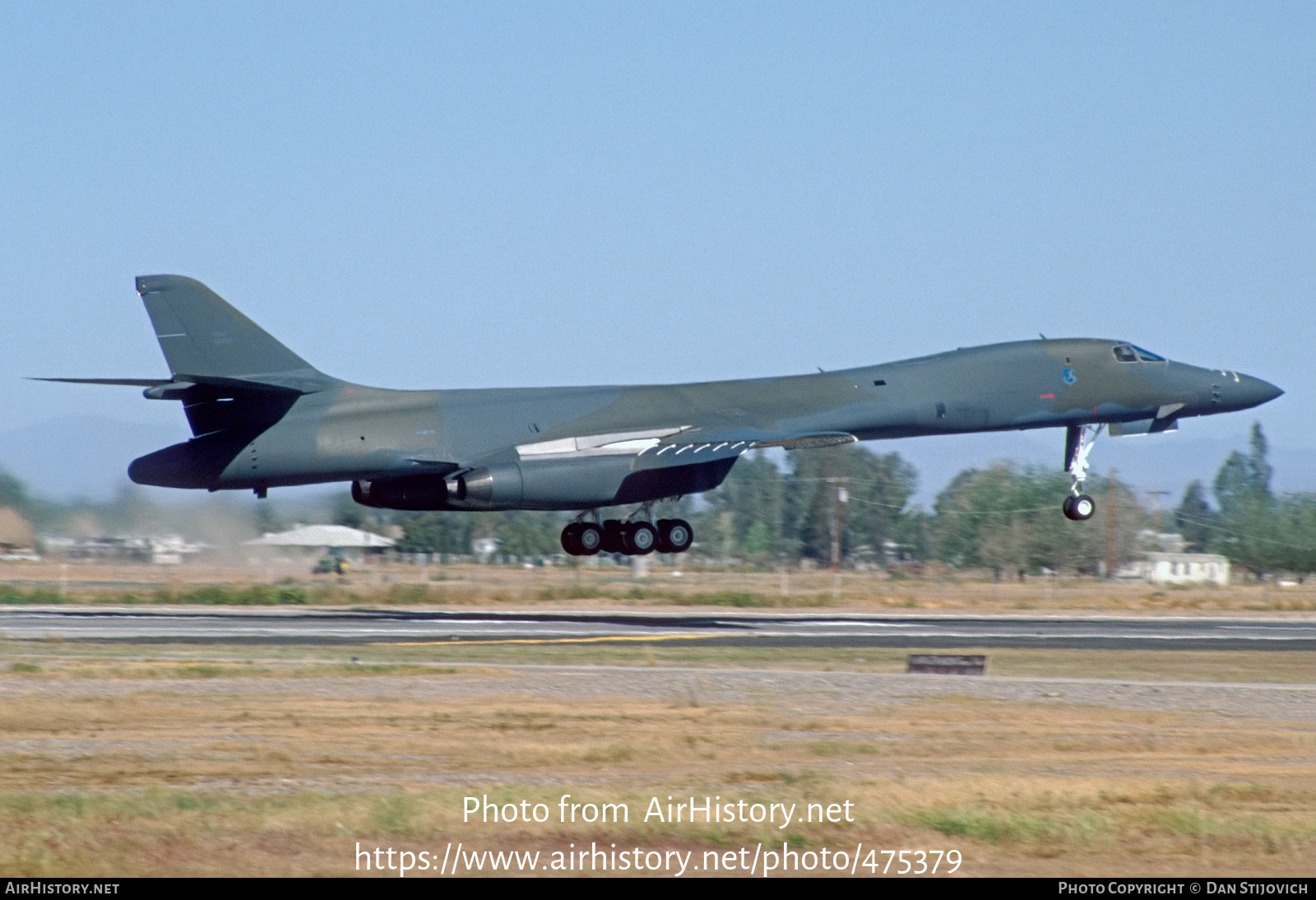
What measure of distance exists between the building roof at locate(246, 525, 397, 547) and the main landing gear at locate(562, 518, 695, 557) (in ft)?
28.9

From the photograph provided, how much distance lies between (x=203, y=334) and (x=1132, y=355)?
65.0 ft

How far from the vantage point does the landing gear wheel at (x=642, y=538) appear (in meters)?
31.8

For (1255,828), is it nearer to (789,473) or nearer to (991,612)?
(991,612)

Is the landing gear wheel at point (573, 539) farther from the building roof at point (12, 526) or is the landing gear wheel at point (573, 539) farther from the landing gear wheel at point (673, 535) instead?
the building roof at point (12, 526)

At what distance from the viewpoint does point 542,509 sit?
99.7 ft

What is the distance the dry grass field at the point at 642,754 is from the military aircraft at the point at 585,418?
240 inches

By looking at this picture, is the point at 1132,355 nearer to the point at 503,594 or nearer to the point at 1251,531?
the point at 503,594

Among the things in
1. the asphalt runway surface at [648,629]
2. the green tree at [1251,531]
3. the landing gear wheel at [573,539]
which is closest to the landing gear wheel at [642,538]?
the landing gear wheel at [573,539]

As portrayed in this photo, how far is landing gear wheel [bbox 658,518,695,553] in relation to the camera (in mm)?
31739

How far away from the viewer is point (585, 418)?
3144 cm

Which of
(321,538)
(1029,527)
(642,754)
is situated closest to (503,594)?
(321,538)

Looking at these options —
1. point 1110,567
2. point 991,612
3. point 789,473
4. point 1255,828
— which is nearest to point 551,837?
point 1255,828

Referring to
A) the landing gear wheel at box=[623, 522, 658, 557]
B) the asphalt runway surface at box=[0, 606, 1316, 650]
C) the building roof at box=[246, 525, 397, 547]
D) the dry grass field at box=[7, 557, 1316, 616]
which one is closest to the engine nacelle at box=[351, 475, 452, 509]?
the asphalt runway surface at box=[0, 606, 1316, 650]

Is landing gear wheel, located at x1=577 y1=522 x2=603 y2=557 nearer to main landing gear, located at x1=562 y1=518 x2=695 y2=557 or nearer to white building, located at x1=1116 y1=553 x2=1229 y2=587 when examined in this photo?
main landing gear, located at x1=562 y1=518 x2=695 y2=557
